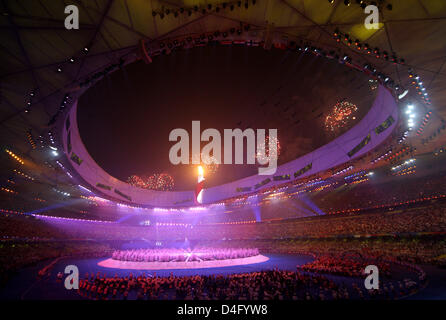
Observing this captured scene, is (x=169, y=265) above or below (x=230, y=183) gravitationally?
below

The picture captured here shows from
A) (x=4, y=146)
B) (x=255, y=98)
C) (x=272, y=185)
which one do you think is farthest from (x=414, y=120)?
(x=4, y=146)

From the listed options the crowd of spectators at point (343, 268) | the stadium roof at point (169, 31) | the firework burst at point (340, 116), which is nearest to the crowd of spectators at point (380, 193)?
the crowd of spectators at point (343, 268)

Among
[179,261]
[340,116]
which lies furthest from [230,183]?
[340,116]

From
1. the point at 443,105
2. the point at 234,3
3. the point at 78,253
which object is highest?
the point at 234,3

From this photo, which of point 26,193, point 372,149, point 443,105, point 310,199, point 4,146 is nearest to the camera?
point 443,105

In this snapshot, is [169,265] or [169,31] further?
[169,265]

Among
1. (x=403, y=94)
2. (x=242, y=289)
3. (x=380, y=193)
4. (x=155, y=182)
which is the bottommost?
(x=242, y=289)

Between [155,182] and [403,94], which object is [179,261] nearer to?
[155,182]

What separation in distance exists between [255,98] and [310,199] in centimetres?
2608

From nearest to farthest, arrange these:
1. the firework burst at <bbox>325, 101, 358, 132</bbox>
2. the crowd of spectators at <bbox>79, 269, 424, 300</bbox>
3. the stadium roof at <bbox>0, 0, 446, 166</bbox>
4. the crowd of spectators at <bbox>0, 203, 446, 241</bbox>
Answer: the stadium roof at <bbox>0, 0, 446, 166</bbox> → the crowd of spectators at <bbox>79, 269, 424, 300</bbox> → the firework burst at <bbox>325, 101, 358, 132</bbox> → the crowd of spectators at <bbox>0, 203, 446, 241</bbox>

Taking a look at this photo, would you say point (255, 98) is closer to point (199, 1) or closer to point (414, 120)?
point (199, 1)

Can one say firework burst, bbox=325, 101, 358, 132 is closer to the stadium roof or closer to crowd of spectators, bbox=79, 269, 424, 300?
the stadium roof

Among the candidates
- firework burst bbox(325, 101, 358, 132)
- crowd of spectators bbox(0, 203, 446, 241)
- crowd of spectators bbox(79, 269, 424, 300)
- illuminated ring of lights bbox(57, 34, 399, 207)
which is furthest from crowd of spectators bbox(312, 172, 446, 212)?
crowd of spectators bbox(79, 269, 424, 300)

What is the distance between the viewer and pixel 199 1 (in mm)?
10945
